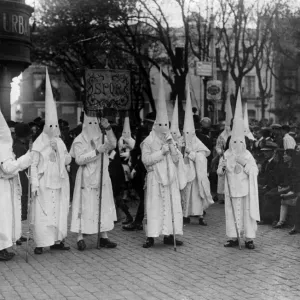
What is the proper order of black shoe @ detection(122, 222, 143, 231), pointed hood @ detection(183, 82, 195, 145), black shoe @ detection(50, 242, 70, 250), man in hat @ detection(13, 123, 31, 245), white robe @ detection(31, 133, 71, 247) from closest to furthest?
white robe @ detection(31, 133, 71, 247)
black shoe @ detection(50, 242, 70, 250)
man in hat @ detection(13, 123, 31, 245)
black shoe @ detection(122, 222, 143, 231)
pointed hood @ detection(183, 82, 195, 145)

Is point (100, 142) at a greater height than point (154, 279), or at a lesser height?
greater

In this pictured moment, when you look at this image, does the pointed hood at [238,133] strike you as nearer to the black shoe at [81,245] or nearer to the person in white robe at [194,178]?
the person in white robe at [194,178]

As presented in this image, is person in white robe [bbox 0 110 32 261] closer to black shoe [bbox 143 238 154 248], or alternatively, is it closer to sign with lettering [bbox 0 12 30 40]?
black shoe [bbox 143 238 154 248]

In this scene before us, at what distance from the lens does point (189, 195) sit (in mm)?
11867

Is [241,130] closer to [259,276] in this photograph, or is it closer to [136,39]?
[259,276]

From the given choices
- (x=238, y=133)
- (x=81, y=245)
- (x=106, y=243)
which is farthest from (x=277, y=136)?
(x=81, y=245)

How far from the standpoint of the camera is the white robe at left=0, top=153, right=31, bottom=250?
8.37 m

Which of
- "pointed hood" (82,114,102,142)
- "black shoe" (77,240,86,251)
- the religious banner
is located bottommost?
"black shoe" (77,240,86,251)

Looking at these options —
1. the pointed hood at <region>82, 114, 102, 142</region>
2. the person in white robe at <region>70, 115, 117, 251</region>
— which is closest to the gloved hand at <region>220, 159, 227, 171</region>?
the person in white robe at <region>70, 115, 117, 251</region>

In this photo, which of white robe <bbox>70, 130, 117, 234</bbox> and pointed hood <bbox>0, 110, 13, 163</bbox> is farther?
white robe <bbox>70, 130, 117, 234</bbox>

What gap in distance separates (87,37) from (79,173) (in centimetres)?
1774

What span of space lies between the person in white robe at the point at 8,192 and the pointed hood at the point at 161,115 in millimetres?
2104

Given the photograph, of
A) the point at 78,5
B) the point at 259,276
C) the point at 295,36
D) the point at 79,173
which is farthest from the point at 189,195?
the point at 78,5

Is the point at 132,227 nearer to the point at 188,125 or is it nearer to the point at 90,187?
the point at 90,187
